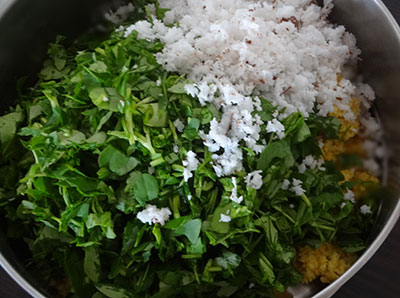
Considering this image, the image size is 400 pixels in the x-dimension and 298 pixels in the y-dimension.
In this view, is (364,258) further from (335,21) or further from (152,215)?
(335,21)

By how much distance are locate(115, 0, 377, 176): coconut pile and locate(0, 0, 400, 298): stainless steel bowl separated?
0.05 meters

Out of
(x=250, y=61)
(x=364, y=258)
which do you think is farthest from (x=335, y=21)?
(x=364, y=258)

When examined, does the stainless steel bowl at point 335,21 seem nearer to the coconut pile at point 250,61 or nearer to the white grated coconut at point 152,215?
the coconut pile at point 250,61

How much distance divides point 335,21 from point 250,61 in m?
0.37

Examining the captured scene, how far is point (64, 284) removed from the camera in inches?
34.6

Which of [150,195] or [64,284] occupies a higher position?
[150,195]

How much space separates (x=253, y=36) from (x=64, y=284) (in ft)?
2.15

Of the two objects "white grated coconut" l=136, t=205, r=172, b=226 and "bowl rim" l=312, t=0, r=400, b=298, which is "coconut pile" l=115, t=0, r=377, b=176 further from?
"bowl rim" l=312, t=0, r=400, b=298

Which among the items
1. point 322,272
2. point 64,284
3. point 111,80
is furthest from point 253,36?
point 64,284

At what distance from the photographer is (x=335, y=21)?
43.4 inches

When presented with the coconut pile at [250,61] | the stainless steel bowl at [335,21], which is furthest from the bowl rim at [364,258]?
the coconut pile at [250,61]

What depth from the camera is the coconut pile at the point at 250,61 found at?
0.81 meters

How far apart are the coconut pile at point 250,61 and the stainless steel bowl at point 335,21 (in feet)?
0.15

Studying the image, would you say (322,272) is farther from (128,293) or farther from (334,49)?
(334,49)
